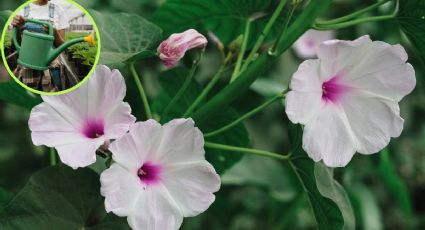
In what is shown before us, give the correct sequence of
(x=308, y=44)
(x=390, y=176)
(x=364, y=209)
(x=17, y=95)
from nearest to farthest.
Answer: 1. (x=17, y=95)
2. (x=390, y=176)
3. (x=364, y=209)
4. (x=308, y=44)

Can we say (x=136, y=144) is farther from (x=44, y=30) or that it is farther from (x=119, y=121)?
(x=44, y=30)

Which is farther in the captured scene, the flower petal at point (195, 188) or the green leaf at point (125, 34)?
the green leaf at point (125, 34)

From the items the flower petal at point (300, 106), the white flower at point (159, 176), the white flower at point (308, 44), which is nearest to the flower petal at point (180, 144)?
the white flower at point (159, 176)

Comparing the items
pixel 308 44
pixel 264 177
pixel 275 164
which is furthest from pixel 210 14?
pixel 308 44

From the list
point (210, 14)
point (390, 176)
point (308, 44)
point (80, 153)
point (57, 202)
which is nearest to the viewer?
point (80, 153)

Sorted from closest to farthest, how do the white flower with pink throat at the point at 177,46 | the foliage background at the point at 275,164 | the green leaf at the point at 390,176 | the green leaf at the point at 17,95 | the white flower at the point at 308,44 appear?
the white flower with pink throat at the point at 177,46 → the green leaf at the point at 17,95 → the green leaf at the point at 390,176 → the foliage background at the point at 275,164 → the white flower at the point at 308,44

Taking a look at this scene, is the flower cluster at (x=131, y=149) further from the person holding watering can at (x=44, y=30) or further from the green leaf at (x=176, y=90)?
the green leaf at (x=176, y=90)
